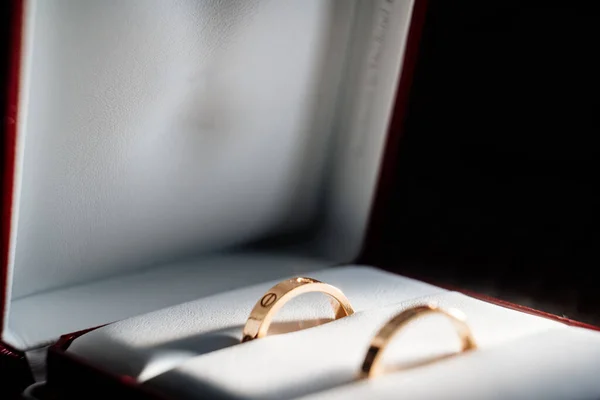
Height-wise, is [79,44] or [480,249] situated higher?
[79,44]

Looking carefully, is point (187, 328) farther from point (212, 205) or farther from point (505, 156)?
point (505, 156)

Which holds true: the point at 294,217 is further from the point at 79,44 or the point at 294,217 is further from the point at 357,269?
the point at 79,44

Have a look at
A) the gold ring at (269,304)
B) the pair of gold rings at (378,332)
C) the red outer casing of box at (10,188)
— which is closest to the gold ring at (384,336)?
the pair of gold rings at (378,332)

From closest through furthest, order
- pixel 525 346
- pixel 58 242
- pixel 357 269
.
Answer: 1. pixel 525 346
2. pixel 58 242
3. pixel 357 269

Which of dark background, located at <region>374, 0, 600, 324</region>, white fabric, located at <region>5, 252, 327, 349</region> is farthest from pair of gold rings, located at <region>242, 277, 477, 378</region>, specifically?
dark background, located at <region>374, 0, 600, 324</region>

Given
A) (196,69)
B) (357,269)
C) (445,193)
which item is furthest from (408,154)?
(196,69)

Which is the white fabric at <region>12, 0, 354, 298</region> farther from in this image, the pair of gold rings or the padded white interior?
the pair of gold rings

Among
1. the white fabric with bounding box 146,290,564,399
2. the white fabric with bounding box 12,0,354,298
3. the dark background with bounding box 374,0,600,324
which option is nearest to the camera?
the white fabric with bounding box 146,290,564,399
